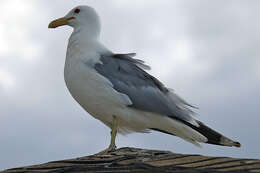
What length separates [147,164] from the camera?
465cm

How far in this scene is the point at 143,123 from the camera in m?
6.60

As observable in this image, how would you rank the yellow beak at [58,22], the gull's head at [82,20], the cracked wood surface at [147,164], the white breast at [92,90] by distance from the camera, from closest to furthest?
the cracked wood surface at [147,164] → the white breast at [92,90] → the gull's head at [82,20] → the yellow beak at [58,22]

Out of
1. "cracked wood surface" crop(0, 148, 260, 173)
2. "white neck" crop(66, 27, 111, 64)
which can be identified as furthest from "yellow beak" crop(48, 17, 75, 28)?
"cracked wood surface" crop(0, 148, 260, 173)

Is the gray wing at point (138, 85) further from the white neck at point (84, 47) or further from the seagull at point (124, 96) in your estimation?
the white neck at point (84, 47)

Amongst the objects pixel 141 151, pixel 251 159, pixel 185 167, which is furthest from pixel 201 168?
pixel 141 151

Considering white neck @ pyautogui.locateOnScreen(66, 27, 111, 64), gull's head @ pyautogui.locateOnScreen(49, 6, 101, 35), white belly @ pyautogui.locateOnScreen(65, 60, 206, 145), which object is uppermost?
gull's head @ pyautogui.locateOnScreen(49, 6, 101, 35)

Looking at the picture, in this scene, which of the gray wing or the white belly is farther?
the gray wing

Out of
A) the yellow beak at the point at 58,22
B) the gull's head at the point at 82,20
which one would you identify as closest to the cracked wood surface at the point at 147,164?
the gull's head at the point at 82,20

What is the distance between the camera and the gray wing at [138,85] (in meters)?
6.54

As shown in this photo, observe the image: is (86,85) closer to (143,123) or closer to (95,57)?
(95,57)

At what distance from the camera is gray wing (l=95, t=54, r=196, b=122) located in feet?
21.4

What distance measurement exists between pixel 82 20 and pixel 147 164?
3211mm

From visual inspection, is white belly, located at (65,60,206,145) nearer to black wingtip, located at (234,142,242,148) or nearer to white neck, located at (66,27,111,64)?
white neck, located at (66,27,111,64)

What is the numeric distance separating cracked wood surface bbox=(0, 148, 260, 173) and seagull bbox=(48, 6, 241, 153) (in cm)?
104
